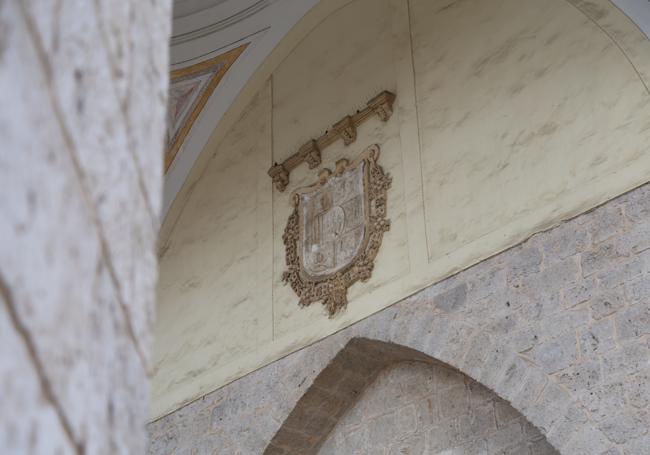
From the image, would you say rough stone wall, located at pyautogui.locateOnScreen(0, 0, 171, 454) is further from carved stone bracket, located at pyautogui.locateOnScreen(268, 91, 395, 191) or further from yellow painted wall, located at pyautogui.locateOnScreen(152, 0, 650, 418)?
carved stone bracket, located at pyautogui.locateOnScreen(268, 91, 395, 191)

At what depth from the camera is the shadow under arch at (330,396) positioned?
6375mm

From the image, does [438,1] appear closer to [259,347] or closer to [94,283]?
[259,347]

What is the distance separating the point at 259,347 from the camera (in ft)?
23.2

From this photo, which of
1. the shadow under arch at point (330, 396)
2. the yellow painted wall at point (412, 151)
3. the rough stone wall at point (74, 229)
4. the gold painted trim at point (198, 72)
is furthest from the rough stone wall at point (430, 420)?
the rough stone wall at point (74, 229)

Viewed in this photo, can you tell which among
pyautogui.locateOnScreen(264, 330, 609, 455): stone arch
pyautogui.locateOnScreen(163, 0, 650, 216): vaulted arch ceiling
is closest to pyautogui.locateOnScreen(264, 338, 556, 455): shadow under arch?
pyautogui.locateOnScreen(264, 330, 609, 455): stone arch

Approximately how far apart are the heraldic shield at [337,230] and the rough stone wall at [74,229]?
5.52 m

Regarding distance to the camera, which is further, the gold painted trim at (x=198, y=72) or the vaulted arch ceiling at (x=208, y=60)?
the gold painted trim at (x=198, y=72)

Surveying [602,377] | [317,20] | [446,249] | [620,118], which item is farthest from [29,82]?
[317,20]

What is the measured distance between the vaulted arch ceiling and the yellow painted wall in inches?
6.1

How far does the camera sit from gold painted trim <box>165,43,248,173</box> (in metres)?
8.56

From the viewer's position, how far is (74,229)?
2.69 ft

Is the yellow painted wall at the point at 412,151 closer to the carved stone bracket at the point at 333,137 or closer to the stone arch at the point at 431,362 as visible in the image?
the carved stone bracket at the point at 333,137

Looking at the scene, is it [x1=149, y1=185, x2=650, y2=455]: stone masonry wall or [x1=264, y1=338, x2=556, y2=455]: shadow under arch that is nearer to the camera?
[x1=149, y1=185, x2=650, y2=455]: stone masonry wall

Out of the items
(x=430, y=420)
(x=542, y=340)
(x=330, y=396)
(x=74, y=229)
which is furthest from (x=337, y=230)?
(x=74, y=229)
